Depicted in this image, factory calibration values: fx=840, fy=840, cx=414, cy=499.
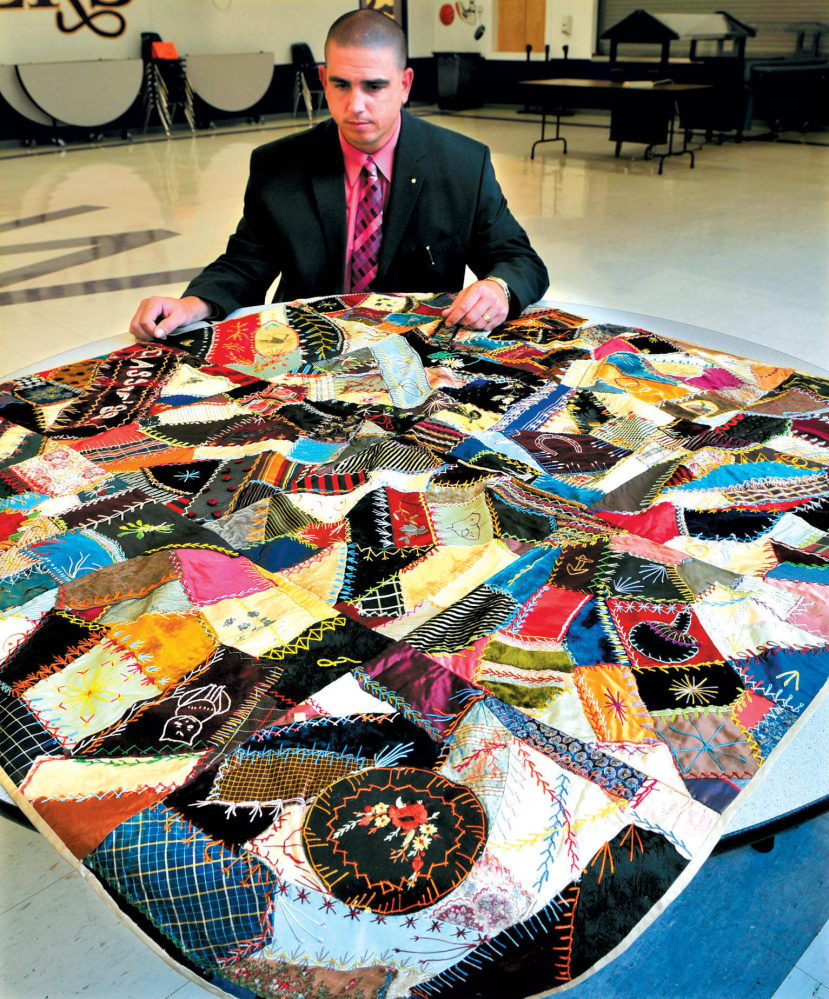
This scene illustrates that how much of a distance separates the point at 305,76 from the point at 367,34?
998cm

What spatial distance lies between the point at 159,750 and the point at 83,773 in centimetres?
7

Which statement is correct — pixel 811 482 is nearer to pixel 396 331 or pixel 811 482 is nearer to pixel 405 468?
pixel 405 468

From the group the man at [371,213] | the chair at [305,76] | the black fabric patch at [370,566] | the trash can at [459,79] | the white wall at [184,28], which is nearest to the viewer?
the black fabric patch at [370,566]

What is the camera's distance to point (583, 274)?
4.30m

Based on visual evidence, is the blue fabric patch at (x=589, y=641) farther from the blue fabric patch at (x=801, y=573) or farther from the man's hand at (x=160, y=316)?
the man's hand at (x=160, y=316)

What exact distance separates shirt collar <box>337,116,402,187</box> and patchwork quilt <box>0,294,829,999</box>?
796 millimetres

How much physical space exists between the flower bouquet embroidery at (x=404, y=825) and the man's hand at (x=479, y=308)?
111cm

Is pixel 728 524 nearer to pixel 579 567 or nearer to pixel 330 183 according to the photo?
pixel 579 567

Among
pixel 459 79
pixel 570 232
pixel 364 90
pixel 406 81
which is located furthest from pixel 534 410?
pixel 459 79

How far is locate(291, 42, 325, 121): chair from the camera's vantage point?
10.5m

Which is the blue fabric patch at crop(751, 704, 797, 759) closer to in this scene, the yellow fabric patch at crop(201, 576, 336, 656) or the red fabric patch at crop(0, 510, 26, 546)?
the yellow fabric patch at crop(201, 576, 336, 656)

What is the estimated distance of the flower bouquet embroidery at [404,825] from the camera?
0.64m

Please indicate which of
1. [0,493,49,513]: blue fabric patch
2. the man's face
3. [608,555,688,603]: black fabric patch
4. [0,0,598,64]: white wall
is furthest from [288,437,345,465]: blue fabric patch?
[0,0,598,64]: white wall

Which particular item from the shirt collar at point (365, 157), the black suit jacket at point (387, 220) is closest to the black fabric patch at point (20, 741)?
the black suit jacket at point (387, 220)
